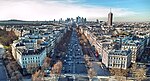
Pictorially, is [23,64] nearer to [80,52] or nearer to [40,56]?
[40,56]

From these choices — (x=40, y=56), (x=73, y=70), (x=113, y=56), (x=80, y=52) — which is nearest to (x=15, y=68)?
(x=40, y=56)

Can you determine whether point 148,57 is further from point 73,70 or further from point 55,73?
point 55,73

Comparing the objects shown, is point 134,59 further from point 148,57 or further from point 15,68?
point 15,68

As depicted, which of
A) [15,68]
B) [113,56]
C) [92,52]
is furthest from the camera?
[92,52]

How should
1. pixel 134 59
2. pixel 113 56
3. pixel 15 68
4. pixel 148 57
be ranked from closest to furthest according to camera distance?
pixel 15 68
pixel 113 56
pixel 134 59
pixel 148 57

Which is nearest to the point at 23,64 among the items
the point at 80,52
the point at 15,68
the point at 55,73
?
the point at 15,68

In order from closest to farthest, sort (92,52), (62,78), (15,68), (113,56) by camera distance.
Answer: (62,78), (15,68), (113,56), (92,52)

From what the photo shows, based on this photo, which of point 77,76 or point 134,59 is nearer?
point 77,76

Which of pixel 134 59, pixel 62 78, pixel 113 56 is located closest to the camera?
pixel 62 78

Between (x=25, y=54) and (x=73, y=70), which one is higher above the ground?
(x=25, y=54)
